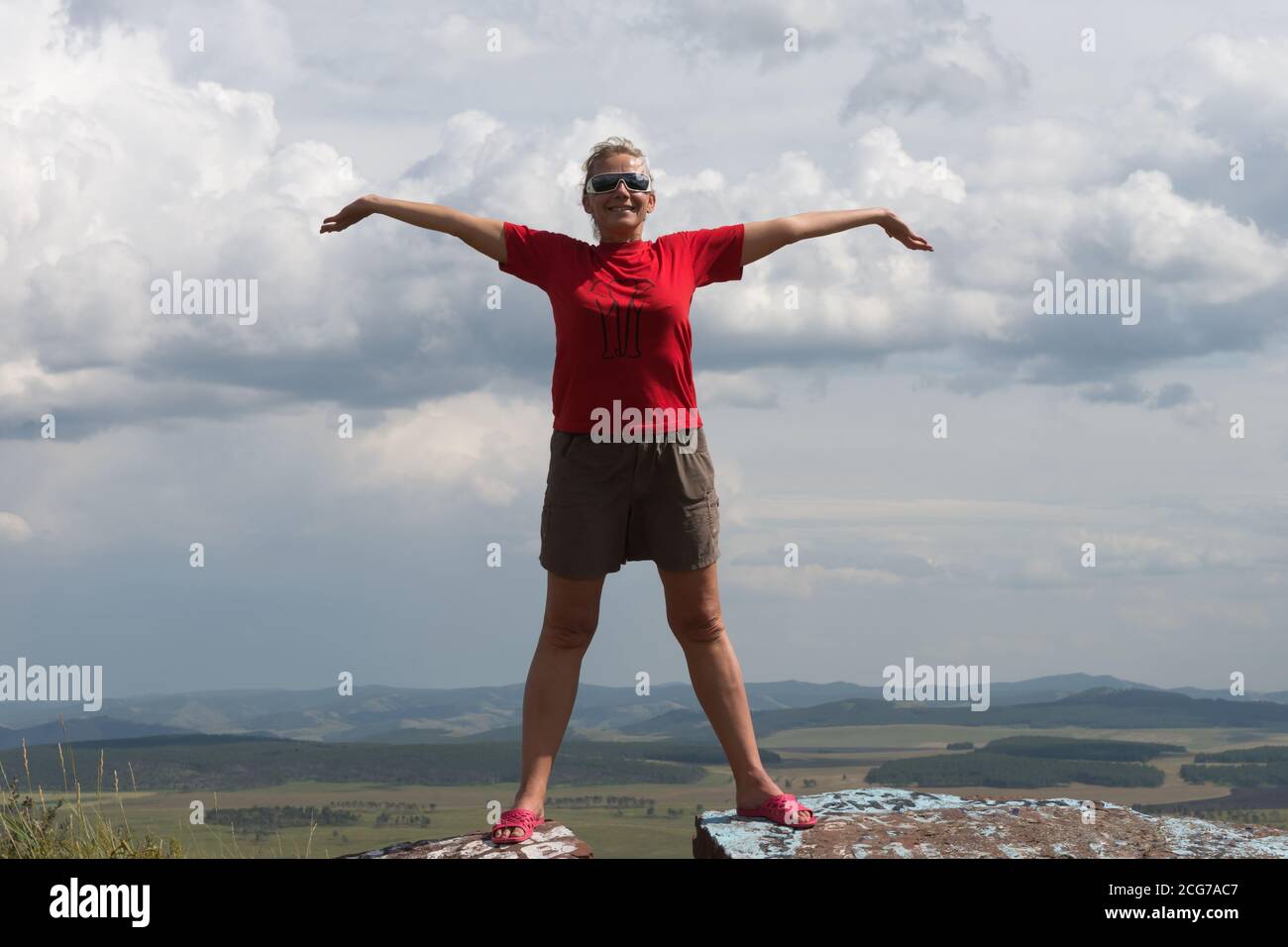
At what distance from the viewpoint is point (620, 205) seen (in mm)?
6543

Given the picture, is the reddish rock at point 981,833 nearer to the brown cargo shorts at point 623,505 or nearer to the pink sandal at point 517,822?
the pink sandal at point 517,822

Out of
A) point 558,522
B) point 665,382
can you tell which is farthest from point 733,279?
point 558,522

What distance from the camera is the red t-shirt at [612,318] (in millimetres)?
6289

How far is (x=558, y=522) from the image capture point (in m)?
6.45

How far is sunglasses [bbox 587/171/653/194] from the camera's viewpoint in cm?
652

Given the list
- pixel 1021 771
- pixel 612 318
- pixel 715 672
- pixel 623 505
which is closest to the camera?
pixel 612 318

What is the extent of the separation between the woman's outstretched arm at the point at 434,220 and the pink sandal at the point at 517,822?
276 cm

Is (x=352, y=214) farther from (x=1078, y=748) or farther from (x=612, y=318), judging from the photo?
(x=1078, y=748)

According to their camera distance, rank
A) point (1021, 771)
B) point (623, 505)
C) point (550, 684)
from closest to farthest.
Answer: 1. point (623, 505)
2. point (550, 684)
3. point (1021, 771)

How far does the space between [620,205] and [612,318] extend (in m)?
0.65

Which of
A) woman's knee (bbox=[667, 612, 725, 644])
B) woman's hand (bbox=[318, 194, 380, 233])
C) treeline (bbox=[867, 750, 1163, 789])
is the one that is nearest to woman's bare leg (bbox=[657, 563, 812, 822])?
woman's knee (bbox=[667, 612, 725, 644])

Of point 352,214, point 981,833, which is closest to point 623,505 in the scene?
point 352,214

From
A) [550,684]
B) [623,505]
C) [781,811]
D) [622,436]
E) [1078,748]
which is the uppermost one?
[622,436]
